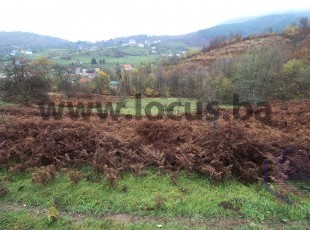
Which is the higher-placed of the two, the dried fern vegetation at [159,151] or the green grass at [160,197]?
the dried fern vegetation at [159,151]

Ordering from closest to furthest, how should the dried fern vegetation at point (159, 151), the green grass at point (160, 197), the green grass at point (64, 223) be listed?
the green grass at point (64, 223) → the green grass at point (160, 197) → the dried fern vegetation at point (159, 151)

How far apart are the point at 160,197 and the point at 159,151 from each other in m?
2.24

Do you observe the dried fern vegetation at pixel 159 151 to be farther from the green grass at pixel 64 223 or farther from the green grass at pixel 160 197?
the green grass at pixel 64 223

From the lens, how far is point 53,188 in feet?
26.3

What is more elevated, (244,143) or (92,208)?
(244,143)

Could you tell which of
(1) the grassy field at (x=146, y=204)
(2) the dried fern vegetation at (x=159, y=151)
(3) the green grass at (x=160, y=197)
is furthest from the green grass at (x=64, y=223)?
(2) the dried fern vegetation at (x=159, y=151)

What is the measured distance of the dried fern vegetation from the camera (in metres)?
8.41

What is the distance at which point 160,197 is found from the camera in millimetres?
7301

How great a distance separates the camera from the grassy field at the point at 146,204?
6.74m

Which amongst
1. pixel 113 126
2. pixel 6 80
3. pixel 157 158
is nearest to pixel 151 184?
pixel 157 158

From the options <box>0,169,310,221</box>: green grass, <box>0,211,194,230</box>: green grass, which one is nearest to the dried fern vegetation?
<box>0,169,310,221</box>: green grass

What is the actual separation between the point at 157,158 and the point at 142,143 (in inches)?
50.6

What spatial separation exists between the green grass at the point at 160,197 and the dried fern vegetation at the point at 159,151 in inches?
12.4

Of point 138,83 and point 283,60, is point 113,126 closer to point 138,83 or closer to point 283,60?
point 283,60
